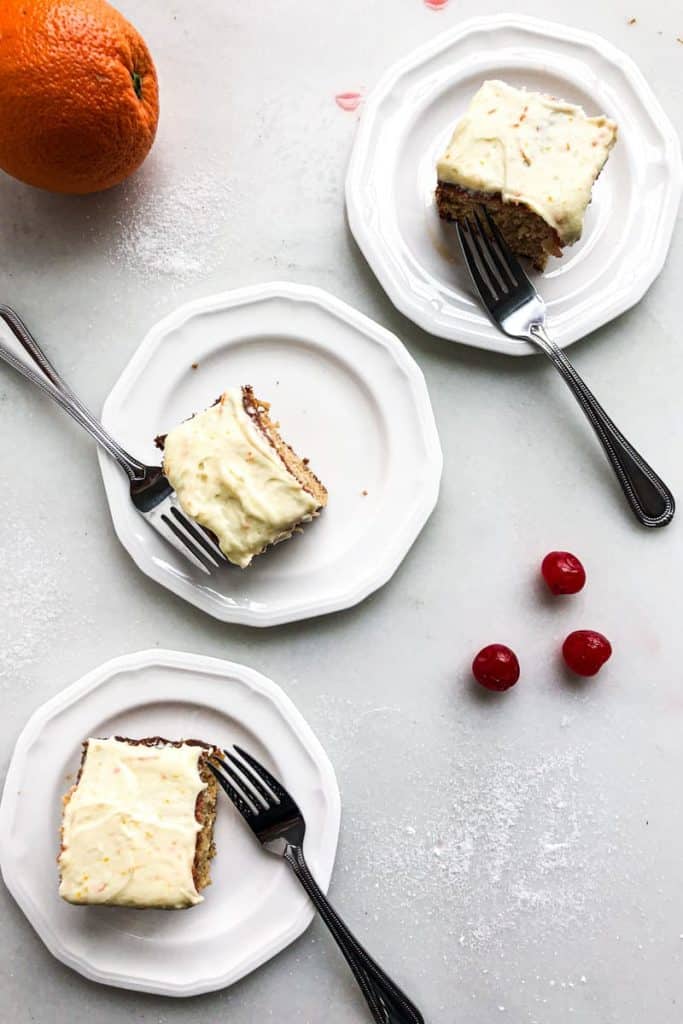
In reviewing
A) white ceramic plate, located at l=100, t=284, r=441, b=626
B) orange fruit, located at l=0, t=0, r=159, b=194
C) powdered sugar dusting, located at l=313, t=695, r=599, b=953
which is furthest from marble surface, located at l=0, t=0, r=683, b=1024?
orange fruit, located at l=0, t=0, r=159, b=194

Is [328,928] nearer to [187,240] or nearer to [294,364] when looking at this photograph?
[294,364]

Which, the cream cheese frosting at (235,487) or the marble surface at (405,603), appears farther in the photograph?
the marble surface at (405,603)

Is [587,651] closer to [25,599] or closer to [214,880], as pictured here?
[214,880]

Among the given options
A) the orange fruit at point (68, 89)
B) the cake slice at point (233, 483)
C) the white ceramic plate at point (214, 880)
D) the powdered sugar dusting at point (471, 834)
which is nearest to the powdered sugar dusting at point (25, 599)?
the white ceramic plate at point (214, 880)

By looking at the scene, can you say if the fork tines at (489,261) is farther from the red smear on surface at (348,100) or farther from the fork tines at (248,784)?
the fork tines at (248,784)

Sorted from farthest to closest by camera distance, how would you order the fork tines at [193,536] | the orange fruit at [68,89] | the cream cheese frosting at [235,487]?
the fork tines at [193,536] < the cream cheese frosting at [235,487] < the orange fruit at [68,89]

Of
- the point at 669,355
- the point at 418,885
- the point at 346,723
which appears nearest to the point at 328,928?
the point at 418,885
